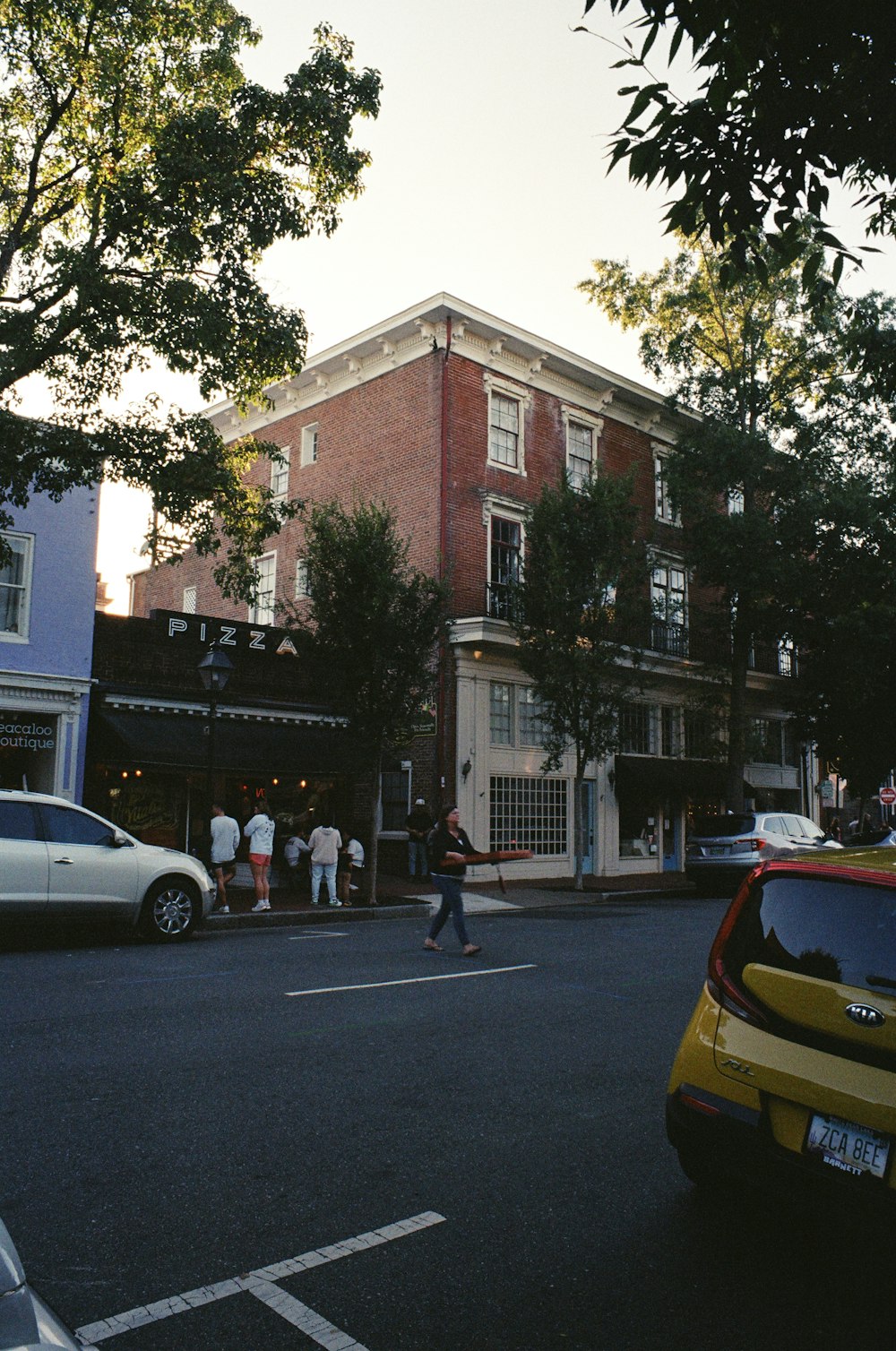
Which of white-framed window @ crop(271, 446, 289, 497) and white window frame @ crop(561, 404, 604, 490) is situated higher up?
white window frame @ crop(561, 404, 604, 490)

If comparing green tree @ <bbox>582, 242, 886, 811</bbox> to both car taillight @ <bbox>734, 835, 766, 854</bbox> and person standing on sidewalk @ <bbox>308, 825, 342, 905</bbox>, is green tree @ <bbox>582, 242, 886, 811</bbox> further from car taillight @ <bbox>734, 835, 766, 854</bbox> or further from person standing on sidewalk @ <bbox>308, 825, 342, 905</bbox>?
person standing on sidewalk @ <bbox>308, 825, 342, 905</bbox>

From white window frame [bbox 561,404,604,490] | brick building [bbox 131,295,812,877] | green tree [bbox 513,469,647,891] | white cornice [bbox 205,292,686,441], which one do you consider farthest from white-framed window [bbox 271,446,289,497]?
green tree [bbox 513,469,647,891]

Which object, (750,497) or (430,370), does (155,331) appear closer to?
(430,370)

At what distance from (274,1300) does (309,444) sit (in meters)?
27.4

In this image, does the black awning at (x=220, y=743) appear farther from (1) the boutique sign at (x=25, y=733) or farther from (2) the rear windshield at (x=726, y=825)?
(2) the rear windshield at (x=726, y=825)

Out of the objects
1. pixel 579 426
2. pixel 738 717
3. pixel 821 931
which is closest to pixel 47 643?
pixel 579 426

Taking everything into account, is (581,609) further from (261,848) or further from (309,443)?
(309,443)

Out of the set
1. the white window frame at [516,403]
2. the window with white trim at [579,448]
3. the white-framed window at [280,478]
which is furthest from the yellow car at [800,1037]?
the white-framed window at [280,478]

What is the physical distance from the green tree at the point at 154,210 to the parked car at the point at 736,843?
12600 millimetres

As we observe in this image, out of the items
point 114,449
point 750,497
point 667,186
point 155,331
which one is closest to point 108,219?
point 155,331

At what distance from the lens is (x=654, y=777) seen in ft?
89.5

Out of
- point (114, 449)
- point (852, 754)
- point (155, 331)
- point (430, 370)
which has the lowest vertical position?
point (852, 754)

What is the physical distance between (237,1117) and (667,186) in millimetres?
5380

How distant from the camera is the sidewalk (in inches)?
641
